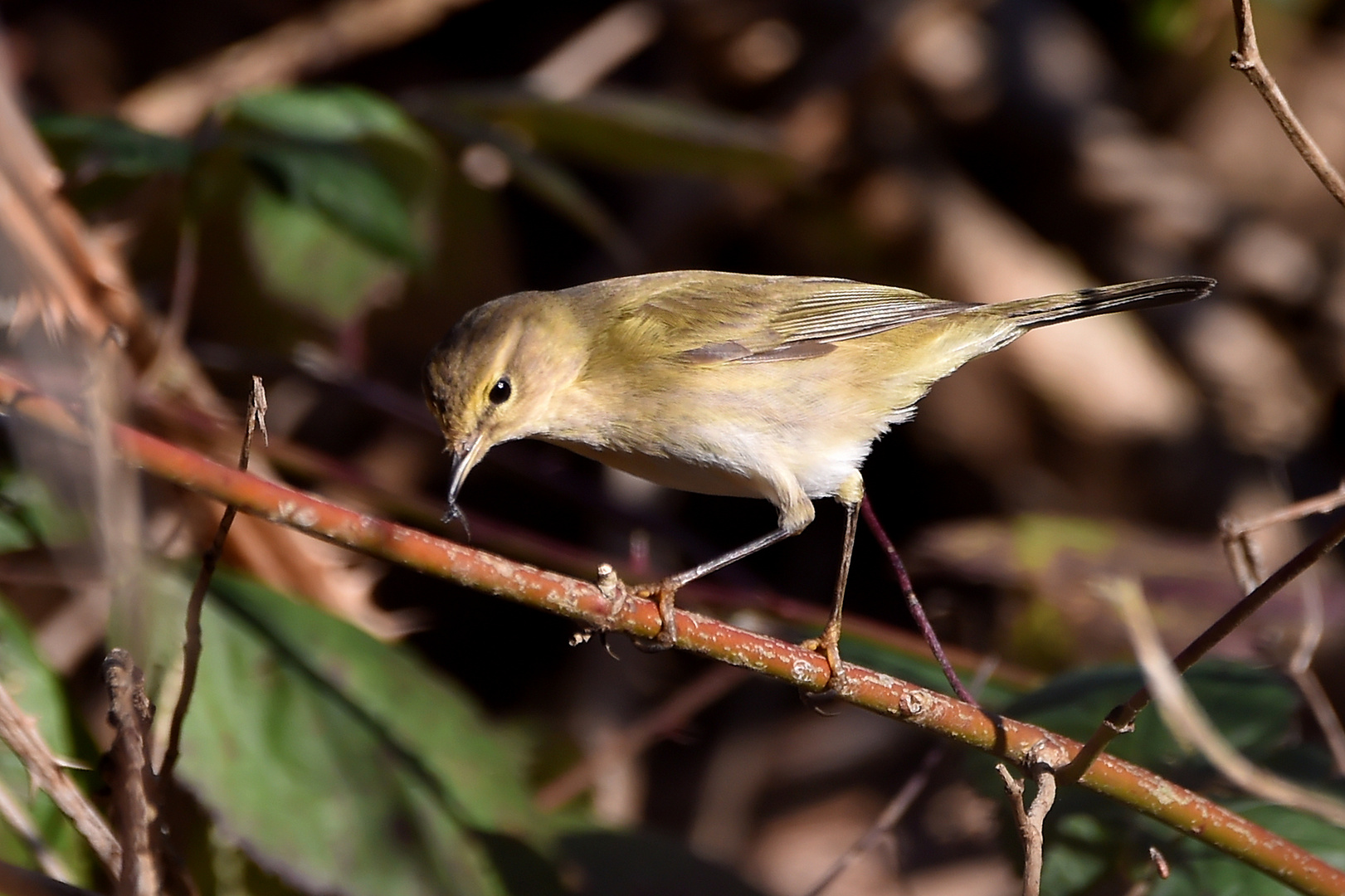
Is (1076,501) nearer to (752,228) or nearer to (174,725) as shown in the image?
(752,228)

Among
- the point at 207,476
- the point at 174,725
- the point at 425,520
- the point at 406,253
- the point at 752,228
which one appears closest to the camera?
the point at 207,476

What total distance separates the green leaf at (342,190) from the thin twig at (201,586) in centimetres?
109

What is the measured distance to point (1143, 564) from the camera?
117 inches

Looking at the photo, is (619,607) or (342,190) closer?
(619,607)

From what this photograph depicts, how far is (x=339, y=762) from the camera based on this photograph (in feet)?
7.48

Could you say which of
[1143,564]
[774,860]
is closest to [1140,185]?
[1143,564]

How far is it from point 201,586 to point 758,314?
4.95 ft

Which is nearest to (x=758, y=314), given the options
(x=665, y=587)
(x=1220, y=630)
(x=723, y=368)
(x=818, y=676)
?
(x=723, y=368)

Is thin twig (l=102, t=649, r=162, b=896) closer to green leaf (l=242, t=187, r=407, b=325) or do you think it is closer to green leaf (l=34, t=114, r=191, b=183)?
green leaf (l=34, t=114, r=191, b=183)

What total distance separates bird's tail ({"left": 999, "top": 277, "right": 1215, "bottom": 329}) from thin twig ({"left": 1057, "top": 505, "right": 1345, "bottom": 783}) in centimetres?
107

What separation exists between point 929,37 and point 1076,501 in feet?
6.14

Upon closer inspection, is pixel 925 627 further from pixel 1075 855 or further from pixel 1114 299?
pixel 1114 299

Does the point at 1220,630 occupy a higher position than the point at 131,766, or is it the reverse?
the point at 1220,630

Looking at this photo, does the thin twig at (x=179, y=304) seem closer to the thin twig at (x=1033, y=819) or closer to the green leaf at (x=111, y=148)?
the green leaf at (x=111, y=148)
